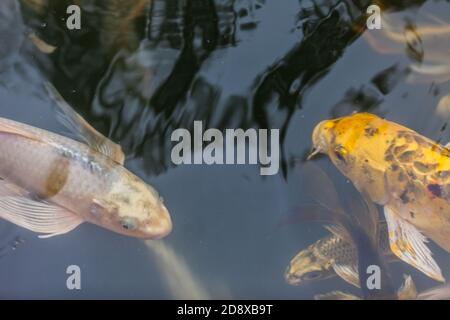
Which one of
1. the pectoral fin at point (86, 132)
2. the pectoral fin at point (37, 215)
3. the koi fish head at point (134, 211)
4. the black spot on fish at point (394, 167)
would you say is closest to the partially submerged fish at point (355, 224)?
the black spot on fish at point (394, 167)

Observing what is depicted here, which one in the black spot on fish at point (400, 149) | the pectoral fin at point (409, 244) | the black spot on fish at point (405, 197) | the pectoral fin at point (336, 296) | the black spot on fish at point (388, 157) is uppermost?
the black spot on fish at point (400, 149)

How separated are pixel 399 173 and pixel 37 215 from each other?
4.00ft

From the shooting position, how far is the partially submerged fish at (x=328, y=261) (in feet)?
5.91

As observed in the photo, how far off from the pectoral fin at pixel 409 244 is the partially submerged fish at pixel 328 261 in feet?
0.10

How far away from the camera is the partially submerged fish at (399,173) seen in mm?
1762

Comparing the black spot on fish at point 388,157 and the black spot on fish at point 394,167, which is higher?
the black spot on fish at point 388,157

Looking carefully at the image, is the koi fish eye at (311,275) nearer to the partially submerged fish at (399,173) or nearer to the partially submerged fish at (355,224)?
the partially submerged fish at (355,224)

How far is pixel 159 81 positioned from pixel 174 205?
1.39ft

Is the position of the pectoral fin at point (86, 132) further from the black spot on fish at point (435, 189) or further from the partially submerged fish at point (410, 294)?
the black spot on fish at point (435, 189)

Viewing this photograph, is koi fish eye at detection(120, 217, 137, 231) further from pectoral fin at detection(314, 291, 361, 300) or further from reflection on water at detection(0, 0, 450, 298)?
pectoral fin at detection(314, 291, 361, 300)

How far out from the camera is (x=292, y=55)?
1.82 meters

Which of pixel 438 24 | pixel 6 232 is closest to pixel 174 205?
pixel 6 232

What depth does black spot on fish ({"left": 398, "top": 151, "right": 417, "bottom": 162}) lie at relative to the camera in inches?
70.1

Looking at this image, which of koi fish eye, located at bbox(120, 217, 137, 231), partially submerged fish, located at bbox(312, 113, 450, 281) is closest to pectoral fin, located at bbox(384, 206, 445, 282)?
partially submerged fish, located at bbox(312, 113, 450, 281)
